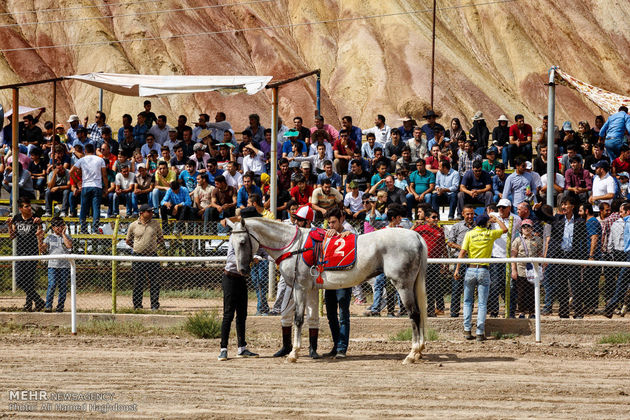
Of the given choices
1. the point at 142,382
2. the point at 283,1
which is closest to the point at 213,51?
the point at 283,1

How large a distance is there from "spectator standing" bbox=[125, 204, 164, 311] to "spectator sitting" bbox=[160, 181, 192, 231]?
2830 millimetres

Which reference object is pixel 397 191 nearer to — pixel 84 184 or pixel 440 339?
pixel 440 339

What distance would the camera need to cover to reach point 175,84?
18.8 meters

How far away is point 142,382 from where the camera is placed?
11.0 meters

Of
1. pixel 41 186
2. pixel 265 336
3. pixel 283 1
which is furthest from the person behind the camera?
pixel 283 1

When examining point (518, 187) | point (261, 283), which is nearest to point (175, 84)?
point (261, 283)

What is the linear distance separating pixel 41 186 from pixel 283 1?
107 ft

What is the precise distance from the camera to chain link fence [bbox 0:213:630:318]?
1460cm

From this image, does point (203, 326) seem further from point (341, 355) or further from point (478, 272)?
point (478, 272)

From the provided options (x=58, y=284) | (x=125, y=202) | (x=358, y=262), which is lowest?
(x=58, y=284)

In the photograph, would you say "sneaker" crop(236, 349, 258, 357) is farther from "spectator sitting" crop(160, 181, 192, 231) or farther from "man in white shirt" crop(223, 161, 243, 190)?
"man in white shirt" crop(223, 161, 243, 190)

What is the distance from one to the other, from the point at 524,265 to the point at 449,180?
5.45 metres

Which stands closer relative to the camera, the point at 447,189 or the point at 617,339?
the point at 617,339

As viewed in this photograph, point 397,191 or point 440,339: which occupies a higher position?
point 397,191
